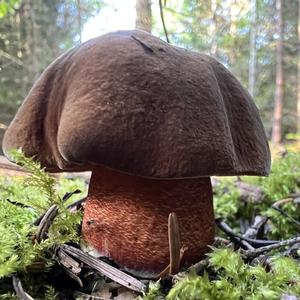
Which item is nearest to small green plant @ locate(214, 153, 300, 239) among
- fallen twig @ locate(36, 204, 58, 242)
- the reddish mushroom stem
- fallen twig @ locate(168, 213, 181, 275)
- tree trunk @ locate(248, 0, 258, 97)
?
the reddish mushroom stem

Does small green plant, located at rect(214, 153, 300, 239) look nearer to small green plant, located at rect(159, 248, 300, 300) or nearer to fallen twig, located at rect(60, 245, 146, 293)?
small green plant, located at rect(159, 248, 300, 300)

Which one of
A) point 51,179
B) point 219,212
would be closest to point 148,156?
point 51,179

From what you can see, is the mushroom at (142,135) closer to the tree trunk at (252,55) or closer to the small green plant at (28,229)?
the small green plant at (28,229)

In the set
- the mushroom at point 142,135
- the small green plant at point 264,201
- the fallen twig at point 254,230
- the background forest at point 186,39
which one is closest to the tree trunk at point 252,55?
the background forest at point 186,39

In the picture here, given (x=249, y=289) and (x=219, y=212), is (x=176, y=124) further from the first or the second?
(x=219, y=212)

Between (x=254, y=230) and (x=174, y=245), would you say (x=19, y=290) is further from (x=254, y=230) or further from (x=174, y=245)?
(x=254, y=230)

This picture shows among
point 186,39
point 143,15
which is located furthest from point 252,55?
point 143,15
